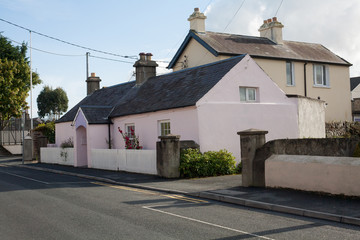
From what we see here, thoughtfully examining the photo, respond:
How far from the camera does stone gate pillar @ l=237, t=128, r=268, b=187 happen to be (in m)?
12.7

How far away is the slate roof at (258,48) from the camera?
26.5 metres

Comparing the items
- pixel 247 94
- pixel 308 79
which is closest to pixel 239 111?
pixel 247 94

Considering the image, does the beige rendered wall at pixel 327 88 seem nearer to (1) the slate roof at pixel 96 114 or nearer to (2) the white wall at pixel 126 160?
(1) the slate roof at pixel 96 114

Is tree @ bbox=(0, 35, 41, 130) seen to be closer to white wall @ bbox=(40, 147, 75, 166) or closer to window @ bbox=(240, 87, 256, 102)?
white wall @ bbox=(40, 147, 75, 166)

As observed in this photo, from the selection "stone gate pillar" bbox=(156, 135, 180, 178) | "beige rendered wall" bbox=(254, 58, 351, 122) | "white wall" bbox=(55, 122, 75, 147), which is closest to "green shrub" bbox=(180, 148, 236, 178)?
"stone gate pillar" bbox=(156, 135, 180, 178)

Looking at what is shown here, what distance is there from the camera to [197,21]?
27688 millimetres

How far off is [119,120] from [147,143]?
333 centimetres

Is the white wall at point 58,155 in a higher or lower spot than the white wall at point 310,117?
lower

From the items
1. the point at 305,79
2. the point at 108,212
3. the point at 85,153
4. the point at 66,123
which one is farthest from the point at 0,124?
A: the point at 108,212

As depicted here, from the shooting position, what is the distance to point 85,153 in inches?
962

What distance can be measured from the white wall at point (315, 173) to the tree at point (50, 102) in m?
56.2

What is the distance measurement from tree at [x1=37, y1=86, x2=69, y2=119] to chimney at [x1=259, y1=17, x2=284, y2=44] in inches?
1664

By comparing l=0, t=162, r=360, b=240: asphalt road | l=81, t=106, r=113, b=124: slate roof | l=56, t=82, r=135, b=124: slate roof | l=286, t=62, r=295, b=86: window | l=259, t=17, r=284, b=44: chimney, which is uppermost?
l=259, t=17, r=284, b=44: chimney

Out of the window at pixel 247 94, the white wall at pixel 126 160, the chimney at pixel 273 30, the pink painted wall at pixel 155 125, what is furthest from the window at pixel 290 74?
the white wall at pixel 126 160
